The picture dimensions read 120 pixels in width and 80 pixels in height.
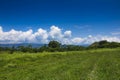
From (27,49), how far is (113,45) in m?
69.2

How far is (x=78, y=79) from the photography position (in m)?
19.3

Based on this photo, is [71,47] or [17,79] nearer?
[17,79]

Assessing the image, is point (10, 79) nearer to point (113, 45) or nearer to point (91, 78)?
point (91, 78)

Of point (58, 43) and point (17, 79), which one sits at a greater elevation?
point (58, 43)

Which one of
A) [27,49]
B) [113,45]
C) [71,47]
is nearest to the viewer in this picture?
[27,49]

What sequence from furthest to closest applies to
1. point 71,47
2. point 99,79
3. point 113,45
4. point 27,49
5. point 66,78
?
point 113,45, point 71,47, point 27,49, point 66,78, point 99,79

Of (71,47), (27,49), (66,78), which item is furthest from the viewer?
(71,47)

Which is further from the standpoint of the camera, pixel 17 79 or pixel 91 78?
pixel 17 79

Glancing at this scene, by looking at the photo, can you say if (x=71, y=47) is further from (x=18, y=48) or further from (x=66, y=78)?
(x=66, y=78)

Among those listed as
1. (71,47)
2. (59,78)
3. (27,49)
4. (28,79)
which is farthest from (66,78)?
(71,47)

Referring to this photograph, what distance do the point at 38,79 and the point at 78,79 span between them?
13.9 ft

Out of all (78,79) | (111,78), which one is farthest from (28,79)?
(111,78)

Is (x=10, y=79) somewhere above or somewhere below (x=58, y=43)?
below

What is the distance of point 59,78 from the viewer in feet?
66.7
